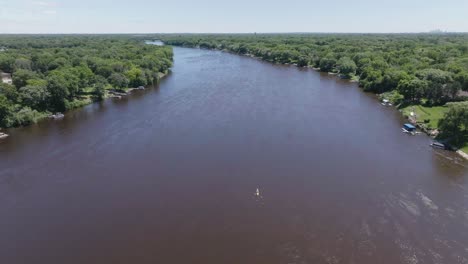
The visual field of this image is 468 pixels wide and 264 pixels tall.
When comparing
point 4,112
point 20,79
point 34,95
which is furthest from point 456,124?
point 20,79

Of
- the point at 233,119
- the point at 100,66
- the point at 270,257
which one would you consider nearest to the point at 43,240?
the point at 270,257

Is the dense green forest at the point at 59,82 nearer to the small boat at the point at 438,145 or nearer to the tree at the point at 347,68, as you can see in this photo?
the tree at the point at 347,68

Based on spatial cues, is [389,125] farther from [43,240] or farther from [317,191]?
[43,240]

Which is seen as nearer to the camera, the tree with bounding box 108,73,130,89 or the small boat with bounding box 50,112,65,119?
the small boat with bounding box 50,112,65,119

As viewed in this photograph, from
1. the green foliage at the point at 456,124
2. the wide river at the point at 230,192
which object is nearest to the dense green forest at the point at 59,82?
the wide river at the point at 230,192

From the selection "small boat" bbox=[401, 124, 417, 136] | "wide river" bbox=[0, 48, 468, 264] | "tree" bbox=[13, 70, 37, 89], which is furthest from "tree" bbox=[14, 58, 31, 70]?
"small boat" bbox=[401, 124, 417, 136]

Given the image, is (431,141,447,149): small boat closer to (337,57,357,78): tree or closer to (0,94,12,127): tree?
(337,57,357,78): tree

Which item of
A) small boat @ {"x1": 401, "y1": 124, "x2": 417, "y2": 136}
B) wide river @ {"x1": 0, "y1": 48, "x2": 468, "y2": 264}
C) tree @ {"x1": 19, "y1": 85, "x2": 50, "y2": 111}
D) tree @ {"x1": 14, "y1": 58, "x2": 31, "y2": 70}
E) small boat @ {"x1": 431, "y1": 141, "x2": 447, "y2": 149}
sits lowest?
wide river @ {"x1": 0, "y1": 48, "x2": 468, "y2": 264}

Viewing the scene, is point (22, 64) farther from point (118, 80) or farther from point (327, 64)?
point (327, 64)
